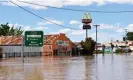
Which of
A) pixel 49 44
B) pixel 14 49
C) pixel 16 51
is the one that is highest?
pixel 49 44

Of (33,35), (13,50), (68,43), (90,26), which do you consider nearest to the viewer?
(33,35)

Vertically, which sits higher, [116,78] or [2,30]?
[2,30]

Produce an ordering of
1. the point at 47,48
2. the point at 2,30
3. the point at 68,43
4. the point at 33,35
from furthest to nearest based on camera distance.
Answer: the point at 2,30 < the point at 68,43 < the point at 47,48 < the point at 33,35

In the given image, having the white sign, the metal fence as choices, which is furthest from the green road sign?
the white sign

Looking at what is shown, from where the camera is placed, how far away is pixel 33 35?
53.8m

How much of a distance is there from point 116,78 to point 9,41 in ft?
265

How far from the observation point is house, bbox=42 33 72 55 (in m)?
99.2

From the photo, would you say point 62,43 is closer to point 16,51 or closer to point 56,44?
point 56,44

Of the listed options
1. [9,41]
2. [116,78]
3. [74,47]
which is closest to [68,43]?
[74,47]

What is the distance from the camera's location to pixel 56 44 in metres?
102

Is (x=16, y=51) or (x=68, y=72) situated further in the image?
(x=16, y=51)

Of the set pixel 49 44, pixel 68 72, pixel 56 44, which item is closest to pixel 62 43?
pixel 56 44

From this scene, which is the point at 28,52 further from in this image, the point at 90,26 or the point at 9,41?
the point at 90,26

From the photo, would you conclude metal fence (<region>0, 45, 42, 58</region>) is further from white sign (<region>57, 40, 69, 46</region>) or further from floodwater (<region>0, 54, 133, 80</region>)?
floodwater (<region>0, 54, 133, 80</region>)
